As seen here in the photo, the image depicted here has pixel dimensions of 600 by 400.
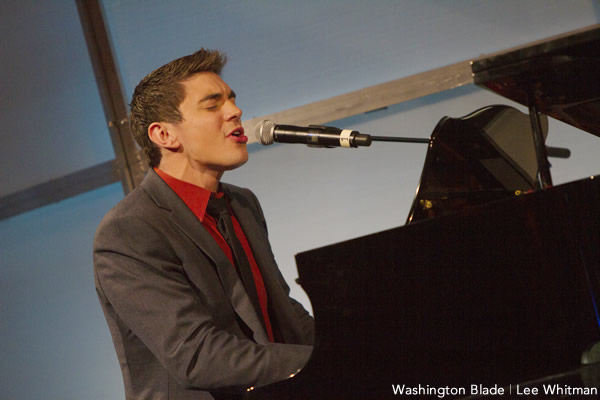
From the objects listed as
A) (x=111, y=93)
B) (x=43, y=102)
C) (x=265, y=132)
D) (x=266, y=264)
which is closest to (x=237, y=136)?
(x=265, y=132)

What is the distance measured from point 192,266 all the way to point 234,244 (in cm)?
27

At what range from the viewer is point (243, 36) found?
4164mm

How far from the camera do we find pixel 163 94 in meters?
2.26

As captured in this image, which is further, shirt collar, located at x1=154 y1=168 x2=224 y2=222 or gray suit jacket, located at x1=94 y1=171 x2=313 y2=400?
shirt collar, located at x1=154 y1=168 x2=224 y2=222

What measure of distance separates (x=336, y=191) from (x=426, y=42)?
1058 mm

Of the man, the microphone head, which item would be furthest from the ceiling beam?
the microphone head

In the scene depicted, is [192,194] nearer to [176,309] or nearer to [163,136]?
[163,136]

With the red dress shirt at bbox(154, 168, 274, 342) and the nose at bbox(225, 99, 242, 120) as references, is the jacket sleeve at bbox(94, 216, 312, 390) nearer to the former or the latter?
the red dress shirt at bbox(154, 168, 274, 342)

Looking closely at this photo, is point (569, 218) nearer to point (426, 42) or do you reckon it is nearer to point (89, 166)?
point (426, 42)

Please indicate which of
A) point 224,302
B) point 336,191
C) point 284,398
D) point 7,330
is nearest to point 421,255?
point 284,398

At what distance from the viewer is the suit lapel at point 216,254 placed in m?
1.90

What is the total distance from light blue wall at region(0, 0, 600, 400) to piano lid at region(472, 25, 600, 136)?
2.08 m

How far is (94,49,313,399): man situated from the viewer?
1.68 metres

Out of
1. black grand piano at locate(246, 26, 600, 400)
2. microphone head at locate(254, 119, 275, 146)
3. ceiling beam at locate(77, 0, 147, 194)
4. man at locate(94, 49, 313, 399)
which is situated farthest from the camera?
ceiling beam at locate(77, 0, 147, 194)
